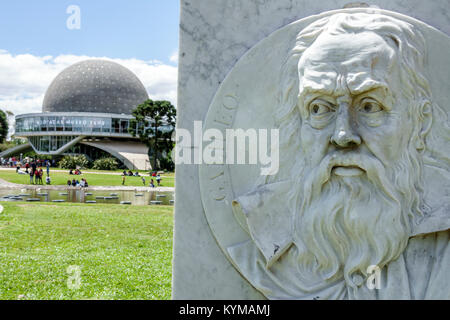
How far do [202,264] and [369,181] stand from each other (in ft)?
4.09

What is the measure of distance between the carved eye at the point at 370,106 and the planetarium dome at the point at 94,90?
183 feet

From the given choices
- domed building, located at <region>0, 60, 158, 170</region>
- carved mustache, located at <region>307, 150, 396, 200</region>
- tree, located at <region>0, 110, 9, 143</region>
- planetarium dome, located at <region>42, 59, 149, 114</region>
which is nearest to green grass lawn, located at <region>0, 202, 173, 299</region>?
carved mustache, located at <region>307, 150, 396, 200</region>

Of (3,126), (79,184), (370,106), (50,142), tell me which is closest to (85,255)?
(370,106)

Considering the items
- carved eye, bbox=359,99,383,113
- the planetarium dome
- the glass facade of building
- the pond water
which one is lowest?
the pond water

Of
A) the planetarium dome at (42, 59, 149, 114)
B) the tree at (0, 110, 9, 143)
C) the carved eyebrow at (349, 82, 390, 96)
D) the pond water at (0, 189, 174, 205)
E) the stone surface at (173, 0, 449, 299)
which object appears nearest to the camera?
the carved eyebrow at (349, 82, 390, 96)

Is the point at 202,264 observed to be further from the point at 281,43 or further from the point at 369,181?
the point at 281,43

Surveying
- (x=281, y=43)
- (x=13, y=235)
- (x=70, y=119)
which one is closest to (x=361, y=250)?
(x=281, y=43)

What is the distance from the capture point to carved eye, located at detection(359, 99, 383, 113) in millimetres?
2334

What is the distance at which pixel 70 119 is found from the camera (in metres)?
51.0

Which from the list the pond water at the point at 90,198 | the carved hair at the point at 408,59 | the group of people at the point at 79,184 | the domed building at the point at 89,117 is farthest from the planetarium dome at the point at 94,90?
the carved hair at the point at 408,59

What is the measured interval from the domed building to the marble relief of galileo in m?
46.5

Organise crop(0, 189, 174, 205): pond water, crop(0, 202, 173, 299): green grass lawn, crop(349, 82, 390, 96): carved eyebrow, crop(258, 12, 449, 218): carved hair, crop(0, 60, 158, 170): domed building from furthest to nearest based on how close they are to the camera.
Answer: crop(0, 60, 158, 170): domed building, crop(0, 189, 174, 205): pond water, crop(0, 202, 173, 299): green grass lawn, crop(258, 12, 449, 218): carved hair, crop(349, 82, 390, 96): carved eyebrow

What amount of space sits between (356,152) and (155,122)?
127 ft

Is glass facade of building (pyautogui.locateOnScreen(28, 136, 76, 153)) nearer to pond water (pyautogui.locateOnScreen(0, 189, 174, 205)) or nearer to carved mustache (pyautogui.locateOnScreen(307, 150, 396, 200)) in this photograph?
Result: pond water (pyautogui.locateOnScreen(0, 189, 174, 205))
